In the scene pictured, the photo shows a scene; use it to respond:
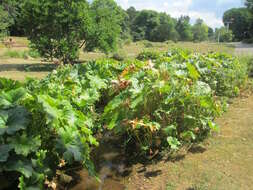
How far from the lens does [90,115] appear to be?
436cm

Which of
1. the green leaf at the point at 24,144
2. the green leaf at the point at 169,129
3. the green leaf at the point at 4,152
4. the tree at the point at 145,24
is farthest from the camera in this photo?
the tree at the point at 145,24

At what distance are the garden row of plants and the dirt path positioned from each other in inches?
10.1

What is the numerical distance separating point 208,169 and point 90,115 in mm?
1934

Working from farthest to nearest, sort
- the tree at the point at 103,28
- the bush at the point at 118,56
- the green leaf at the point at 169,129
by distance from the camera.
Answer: the bush at the point at 118,56, the tree at the point at 103,28, the green leaf at the point at 169,129

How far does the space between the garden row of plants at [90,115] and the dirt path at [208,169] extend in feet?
0.84

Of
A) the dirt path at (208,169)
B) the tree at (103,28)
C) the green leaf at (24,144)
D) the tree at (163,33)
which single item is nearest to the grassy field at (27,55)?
the tree at (103,28)

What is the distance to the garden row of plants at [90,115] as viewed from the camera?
2502 mm

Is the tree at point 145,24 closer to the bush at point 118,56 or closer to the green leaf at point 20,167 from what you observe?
the bush at point 118,56

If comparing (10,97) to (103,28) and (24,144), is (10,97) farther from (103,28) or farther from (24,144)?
(103,28)

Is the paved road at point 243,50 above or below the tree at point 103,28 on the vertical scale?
below

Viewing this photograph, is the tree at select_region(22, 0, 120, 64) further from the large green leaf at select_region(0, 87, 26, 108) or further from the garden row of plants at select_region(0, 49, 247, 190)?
the large green leaf at select_region(0, 87, 26, 108)

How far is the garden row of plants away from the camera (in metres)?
2.50

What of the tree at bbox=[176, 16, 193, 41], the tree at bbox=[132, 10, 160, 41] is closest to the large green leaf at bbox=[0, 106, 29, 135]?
the tree at bbox=[132, 10, 160, 41]

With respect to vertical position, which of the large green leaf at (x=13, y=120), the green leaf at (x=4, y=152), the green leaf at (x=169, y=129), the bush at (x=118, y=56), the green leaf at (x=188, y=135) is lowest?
the green leaf at (x=188, y=135)
